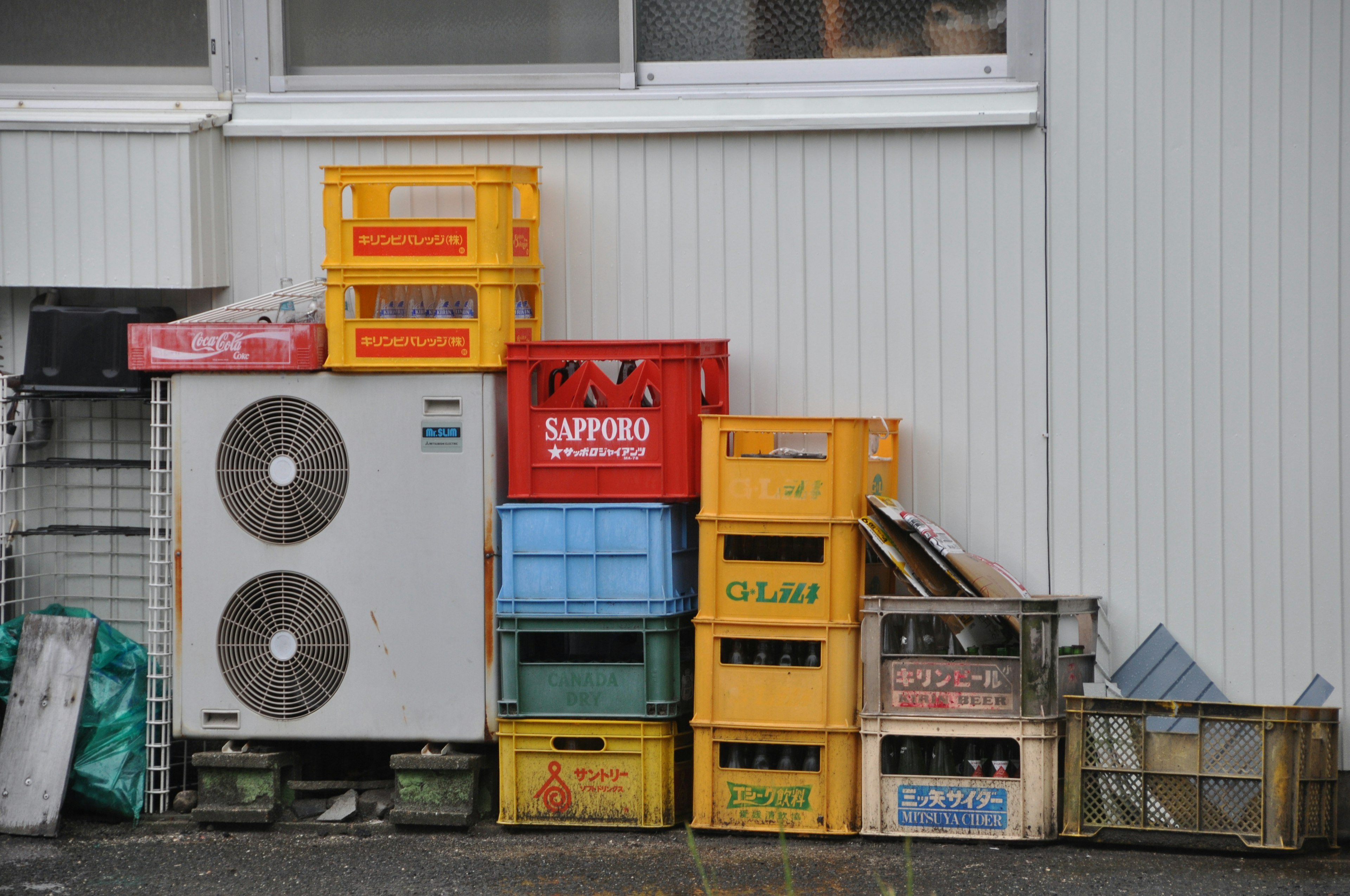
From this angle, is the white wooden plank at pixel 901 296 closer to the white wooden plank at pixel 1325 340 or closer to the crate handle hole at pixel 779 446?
the crate handle hole at pixel 779 446

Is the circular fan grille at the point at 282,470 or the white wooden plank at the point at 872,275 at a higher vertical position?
the white wooden plank at the point at 872,275

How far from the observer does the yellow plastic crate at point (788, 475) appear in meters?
4.71

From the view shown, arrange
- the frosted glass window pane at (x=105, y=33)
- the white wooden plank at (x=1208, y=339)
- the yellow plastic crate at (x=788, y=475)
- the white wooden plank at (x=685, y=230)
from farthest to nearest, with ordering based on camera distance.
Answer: the frosted glass window pane at (x=105, y=33) → the white wooden plank at (x=685, y=230) → the white wooden plank at (x=1208, y=339) → the yellow plastic crate at (x=788, y=475)

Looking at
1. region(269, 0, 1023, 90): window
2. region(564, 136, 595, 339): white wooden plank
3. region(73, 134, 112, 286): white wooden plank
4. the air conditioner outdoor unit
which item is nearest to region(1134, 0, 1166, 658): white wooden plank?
region(269, 0, 1023, 90): window

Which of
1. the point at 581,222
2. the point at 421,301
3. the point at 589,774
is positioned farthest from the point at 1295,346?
A: the point at 421,301

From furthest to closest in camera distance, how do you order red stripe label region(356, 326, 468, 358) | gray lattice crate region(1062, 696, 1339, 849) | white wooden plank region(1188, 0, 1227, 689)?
white wooden plank region(1188, 0, 1227, 689) → red stripe label region(356, 326, 468, 358) → gray lattice crate region(1062, 696, 1339, 849)

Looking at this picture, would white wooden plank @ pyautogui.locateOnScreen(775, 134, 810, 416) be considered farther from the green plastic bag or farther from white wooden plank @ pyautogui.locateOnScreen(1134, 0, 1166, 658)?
the green plastic bag

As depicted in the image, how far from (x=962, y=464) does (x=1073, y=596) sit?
657mm

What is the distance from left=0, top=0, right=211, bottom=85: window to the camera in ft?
18.5

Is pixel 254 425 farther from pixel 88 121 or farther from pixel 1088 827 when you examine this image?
pixel 1088 827

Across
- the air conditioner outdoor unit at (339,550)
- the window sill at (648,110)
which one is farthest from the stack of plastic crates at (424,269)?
the window sill at (648,110)

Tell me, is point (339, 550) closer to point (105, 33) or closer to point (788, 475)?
point (788, 475)

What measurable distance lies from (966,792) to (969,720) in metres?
0.25

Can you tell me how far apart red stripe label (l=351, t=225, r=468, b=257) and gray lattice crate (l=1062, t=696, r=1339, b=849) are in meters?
2.71
